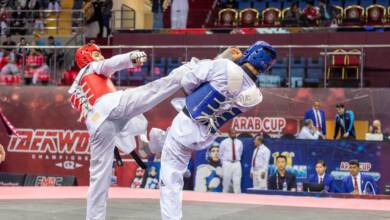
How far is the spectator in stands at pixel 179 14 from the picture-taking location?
18.9 meters

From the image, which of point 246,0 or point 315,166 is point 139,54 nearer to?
point 315,166

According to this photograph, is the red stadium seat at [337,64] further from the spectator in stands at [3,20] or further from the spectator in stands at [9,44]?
the spectator in stands at [3,20]

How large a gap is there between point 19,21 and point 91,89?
13.7 meters

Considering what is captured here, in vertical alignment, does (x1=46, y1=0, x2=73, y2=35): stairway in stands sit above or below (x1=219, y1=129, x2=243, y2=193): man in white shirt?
above

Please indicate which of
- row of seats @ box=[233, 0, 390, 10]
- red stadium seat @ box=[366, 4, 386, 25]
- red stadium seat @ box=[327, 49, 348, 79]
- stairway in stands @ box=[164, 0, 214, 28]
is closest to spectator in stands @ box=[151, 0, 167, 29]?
stairway in stands @ box=[164, 0, 214, 28]

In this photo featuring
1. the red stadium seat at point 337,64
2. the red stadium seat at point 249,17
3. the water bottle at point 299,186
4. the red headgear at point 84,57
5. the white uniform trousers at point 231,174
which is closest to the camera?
the red headgear at point 84,57

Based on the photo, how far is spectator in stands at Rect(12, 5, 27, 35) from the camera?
20070 millimetres

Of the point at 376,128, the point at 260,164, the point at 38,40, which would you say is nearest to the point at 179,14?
the point at 38,40

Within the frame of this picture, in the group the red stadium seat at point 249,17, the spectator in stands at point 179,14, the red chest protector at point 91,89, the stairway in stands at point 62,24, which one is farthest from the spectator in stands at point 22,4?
the red chest protector at point 91,89

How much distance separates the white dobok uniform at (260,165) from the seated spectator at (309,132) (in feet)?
3.07

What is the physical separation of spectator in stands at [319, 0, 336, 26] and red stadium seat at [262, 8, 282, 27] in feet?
4.12

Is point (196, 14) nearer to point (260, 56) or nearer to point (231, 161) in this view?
point (231, 161)

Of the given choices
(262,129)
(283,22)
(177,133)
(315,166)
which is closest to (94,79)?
(177,133)

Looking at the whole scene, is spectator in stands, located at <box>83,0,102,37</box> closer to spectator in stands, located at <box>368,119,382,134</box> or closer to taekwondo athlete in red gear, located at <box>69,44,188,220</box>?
spectator in stands, located at <box>368,119,382,134</box>
